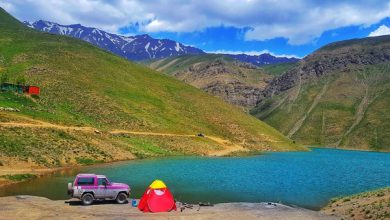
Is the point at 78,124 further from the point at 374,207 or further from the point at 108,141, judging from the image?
the point at 374,207

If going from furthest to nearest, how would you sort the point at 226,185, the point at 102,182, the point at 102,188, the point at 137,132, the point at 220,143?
the point at 220,143
the point at 137,132
the point at 226,185
the point at 102,182
the point at 102,188

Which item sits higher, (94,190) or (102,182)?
(102,182)

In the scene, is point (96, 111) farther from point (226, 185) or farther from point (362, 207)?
point (362, 207)

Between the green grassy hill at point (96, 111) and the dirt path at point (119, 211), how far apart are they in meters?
24.7

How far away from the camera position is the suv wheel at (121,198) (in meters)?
36.7

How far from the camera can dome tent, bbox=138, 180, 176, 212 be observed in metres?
33.0

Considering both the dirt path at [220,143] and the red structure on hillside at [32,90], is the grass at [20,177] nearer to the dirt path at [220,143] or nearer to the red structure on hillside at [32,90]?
the dirt path at [220,143]

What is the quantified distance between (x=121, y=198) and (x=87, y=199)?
3.00 m

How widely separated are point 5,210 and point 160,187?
38.4 feet

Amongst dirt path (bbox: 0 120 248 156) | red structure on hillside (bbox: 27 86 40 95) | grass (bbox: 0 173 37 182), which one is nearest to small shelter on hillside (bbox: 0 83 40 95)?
red structure on hillside (bbox: 27 86 40 95)

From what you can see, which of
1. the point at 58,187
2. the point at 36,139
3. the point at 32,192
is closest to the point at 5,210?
the point at 32,192

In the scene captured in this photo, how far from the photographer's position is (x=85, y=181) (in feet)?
117

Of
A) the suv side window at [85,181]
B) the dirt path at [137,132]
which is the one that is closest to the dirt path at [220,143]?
the dirt path at [137,132]

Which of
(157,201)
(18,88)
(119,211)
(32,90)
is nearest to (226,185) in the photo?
(157,201)
